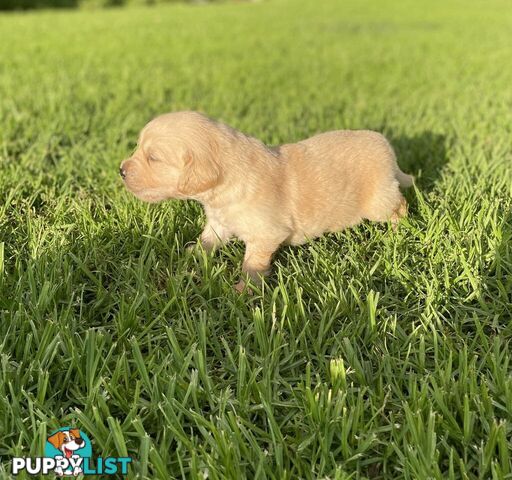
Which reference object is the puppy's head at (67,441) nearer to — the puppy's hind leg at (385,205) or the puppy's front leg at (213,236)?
the puppy's front leg at (213,236)

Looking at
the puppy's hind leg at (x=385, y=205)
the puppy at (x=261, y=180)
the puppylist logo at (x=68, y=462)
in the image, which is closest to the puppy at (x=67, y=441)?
the puppylist logo at (x=68, y=462)

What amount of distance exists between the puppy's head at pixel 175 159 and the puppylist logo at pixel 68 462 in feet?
3.59

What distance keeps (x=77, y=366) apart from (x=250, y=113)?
384 cm

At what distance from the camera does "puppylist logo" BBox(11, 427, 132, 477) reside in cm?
155

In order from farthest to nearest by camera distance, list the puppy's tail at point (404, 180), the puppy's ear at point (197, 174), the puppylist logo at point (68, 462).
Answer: the puppy's tail at point (404, 180)
the puppy's ear at point (197, 174)
the puppylist logo at point (68, 462)

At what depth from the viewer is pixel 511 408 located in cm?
171

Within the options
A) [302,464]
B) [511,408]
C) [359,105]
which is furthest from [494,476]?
[359,105]

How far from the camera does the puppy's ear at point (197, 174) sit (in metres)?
2.25

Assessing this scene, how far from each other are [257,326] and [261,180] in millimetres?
730

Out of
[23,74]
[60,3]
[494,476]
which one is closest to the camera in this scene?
[494,476]

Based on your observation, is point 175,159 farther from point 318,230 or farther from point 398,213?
point 398,213

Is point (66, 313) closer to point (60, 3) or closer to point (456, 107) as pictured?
point (456, 107)

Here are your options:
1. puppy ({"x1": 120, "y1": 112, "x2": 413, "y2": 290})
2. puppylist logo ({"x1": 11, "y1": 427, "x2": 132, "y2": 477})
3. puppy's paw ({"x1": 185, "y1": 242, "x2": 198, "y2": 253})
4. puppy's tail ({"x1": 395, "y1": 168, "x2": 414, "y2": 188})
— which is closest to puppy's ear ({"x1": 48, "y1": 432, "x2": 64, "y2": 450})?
puppylist logo ({"x1": 11, "y1": 427, "x2": 132, "y2": 477})

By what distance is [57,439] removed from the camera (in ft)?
5.33
